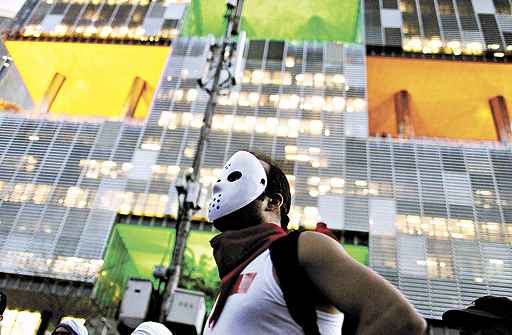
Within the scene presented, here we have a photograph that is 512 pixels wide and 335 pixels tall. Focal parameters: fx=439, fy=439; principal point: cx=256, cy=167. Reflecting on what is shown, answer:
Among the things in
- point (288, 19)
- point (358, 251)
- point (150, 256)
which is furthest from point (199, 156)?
point (288, 19)

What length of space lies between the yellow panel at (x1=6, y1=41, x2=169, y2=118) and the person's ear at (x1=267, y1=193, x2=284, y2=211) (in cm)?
3228

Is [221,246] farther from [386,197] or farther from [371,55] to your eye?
[371,55]

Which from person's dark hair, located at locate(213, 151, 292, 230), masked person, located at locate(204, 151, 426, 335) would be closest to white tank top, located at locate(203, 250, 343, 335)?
masked person, located at locate(204, 151, 426, 335)

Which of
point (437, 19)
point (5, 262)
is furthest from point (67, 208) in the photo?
point (437, 19)

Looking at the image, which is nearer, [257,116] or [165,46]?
[257,116]

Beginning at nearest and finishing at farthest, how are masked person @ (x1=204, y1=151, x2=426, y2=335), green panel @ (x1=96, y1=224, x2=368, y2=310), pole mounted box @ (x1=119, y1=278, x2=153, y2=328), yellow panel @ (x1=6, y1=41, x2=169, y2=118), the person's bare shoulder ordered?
masked person @ (x1=204, y1=151, x2=426, y2=335)
the person's bare shoulder
pole mounted box @ (x1=119, y1=278, x2=153, y2=328)
green panel @ (x1=96, y1=224, x2=368, y2=310)
yellow panel @ (x1=6, y1=41, x2=169, y2=118)

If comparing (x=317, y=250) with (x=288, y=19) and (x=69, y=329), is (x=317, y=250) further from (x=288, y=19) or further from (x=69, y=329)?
(x=288, y=19)

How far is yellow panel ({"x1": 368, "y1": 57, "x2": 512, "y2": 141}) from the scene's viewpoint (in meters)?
30.7

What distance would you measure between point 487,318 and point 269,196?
4.27 metres

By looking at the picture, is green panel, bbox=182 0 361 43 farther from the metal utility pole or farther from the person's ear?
the person's ear

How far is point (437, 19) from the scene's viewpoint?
32.4 meters

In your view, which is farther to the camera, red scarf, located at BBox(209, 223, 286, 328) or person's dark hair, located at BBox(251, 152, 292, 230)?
person's dark hair, located at BBox(251, 152, 292, 230)

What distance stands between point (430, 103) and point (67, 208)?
26139 mm

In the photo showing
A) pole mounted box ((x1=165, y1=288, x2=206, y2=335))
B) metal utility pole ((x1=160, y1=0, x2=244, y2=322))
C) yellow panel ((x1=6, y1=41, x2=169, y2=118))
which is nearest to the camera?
pole mounted box ((x1=165, y1=288, x2=206, y2=335))
